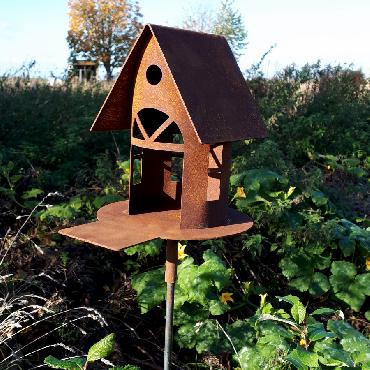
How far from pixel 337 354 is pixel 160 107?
1.19 meters

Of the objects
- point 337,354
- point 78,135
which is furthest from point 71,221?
point 337,354

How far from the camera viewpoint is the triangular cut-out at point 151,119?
2.37 metres

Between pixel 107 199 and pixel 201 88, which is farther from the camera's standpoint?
pixel 107 199

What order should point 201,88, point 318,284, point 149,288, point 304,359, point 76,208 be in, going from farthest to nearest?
point 76,208 < point 318,284 < point 149,288 < point 304,359 < point 201,88

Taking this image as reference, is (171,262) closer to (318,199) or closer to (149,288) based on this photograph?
(149,288)

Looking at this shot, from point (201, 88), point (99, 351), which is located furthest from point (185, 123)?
point (99, 351)

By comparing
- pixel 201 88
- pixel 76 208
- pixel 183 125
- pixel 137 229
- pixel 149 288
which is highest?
pixel 201 88

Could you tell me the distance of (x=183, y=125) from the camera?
6.33ft

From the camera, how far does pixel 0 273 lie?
3.22m

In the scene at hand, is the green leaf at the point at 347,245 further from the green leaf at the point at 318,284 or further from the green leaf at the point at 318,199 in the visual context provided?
the green leaf at the point at 318,199

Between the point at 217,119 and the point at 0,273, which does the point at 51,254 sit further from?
the point at 217,119

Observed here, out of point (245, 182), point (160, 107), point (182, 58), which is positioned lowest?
point (245, 182)

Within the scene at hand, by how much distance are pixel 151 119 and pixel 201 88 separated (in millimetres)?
536

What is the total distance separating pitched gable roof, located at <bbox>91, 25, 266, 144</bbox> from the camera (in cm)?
186
